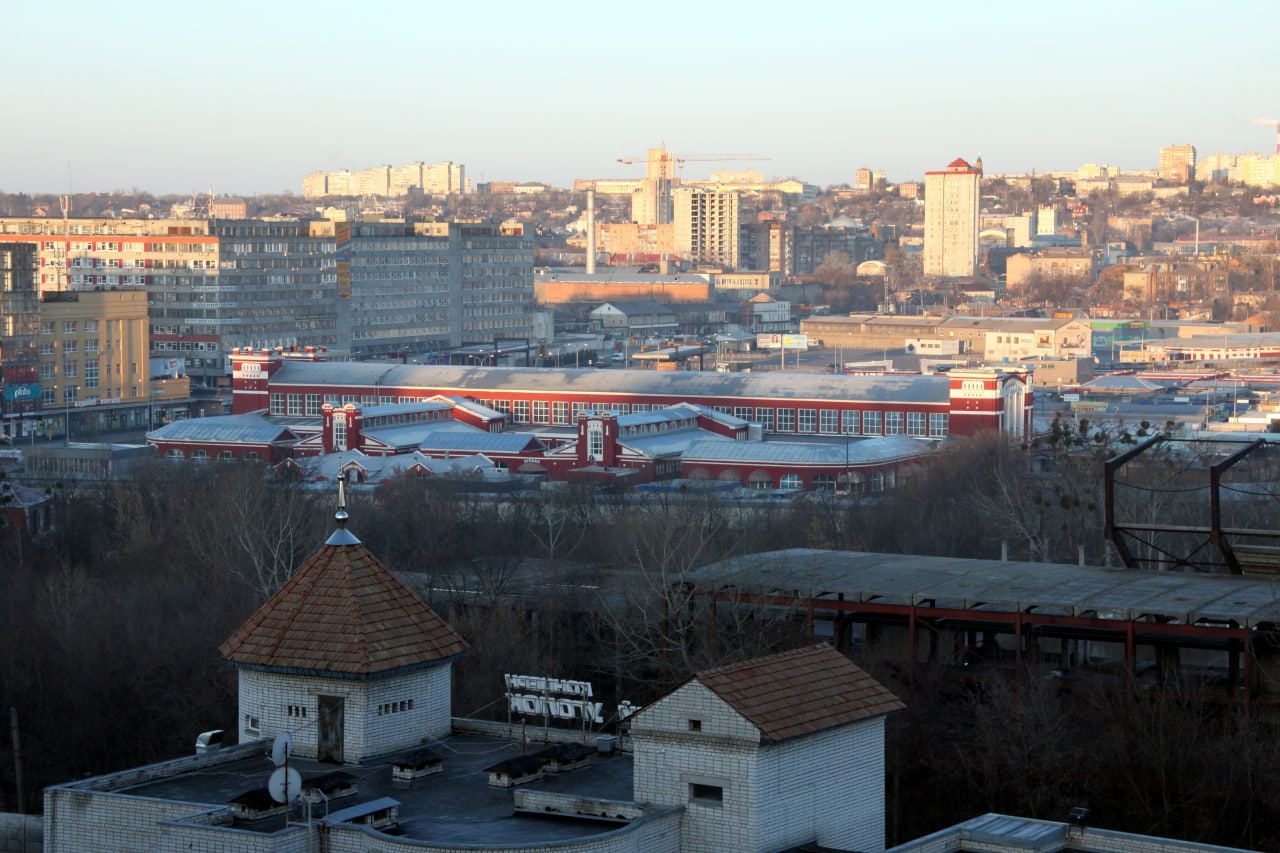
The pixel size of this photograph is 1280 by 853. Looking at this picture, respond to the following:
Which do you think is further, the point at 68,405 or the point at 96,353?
the point at 96,353

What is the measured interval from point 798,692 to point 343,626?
4.95m

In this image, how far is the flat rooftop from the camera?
1808 centimetres

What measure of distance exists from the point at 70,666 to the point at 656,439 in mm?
33284

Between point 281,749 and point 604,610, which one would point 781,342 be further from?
point 281,749

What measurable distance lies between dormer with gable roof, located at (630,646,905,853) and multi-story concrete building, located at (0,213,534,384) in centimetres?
9121

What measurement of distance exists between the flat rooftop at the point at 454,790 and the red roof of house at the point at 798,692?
5.20 feet

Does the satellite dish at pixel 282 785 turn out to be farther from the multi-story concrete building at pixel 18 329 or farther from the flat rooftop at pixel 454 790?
the multi-story concrete building at pixel 18 329

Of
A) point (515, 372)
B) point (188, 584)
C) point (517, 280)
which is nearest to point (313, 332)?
point (517, 280)

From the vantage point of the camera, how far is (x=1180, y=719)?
85.2 feet

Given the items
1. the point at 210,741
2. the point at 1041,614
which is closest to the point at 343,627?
the point at 210,741

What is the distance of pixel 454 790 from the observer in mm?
19562

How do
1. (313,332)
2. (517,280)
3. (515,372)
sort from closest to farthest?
(515,372) → (313,332) → (517,280)

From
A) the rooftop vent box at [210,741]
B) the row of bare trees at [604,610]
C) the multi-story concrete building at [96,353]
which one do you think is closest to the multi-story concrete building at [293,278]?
the multi-story concrete building at [96,353]

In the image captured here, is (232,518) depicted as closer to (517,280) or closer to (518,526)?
(518,526)
